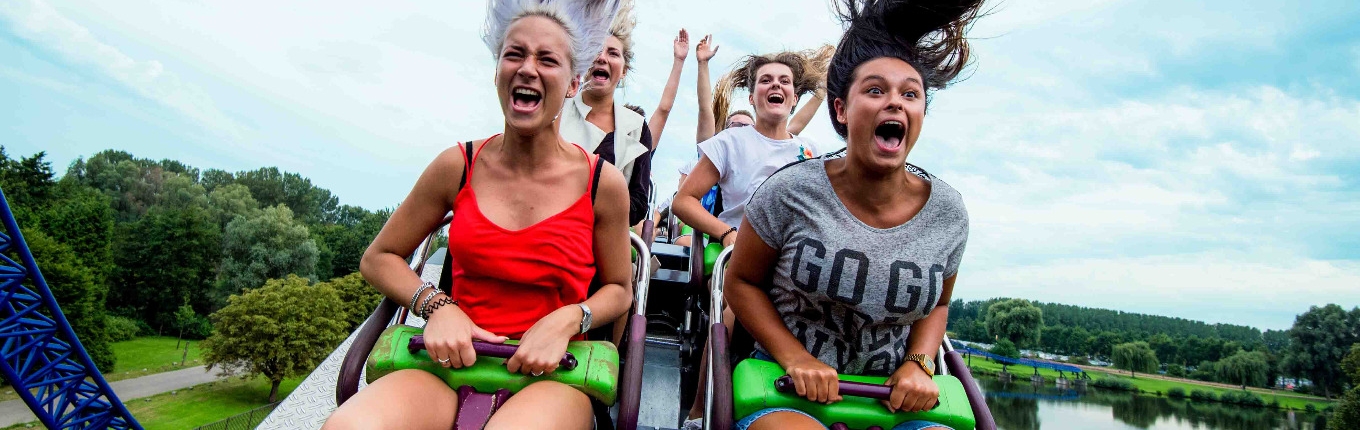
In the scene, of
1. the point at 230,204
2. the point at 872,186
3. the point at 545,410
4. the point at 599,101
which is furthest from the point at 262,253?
the point at 872,186

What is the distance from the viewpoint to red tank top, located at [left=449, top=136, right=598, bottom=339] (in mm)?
2234

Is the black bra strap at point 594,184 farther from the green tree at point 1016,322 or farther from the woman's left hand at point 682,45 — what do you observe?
the green tree at point 1016,322

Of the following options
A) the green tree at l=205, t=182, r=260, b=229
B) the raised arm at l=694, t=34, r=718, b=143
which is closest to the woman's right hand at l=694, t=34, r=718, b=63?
the raised arm at l=694, t=34, r=718, b=143

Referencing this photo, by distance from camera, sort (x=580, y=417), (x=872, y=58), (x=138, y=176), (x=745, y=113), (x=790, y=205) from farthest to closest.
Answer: (x=138, y=176) → (x=745, y=113) → (x=872, y=58) → (x=790, y=205) → (x=580, y=417)

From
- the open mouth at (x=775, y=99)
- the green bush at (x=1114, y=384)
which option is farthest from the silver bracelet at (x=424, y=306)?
the green bush at (x=1114, y=384)

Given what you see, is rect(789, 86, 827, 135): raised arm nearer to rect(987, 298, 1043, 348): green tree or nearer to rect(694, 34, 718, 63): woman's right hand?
rect(694, 34, 718, 63): woman's right hand

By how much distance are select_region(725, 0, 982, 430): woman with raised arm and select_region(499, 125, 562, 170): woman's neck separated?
0.73m

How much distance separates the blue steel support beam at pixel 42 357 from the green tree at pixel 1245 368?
3495 inches

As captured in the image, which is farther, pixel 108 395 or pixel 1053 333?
pixel 1053 333

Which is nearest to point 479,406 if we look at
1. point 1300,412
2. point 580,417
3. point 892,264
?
point 580,417

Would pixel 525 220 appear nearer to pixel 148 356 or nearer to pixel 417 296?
pixel 417 296

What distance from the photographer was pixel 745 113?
6.73m

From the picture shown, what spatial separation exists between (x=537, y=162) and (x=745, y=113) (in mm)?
4524

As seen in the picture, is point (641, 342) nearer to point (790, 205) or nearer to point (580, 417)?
point (580, 417)
